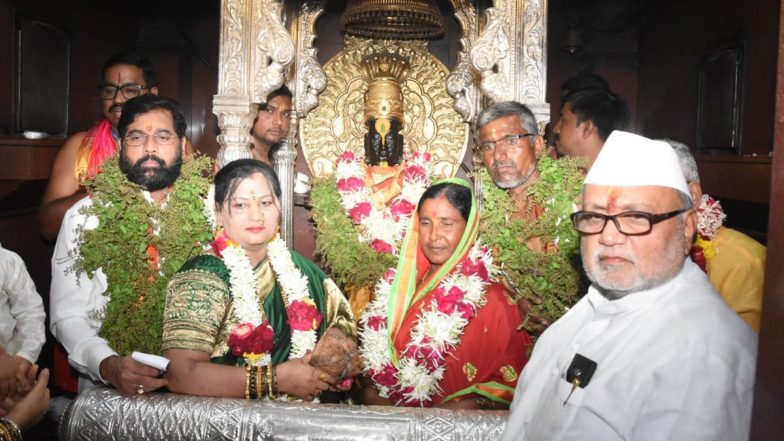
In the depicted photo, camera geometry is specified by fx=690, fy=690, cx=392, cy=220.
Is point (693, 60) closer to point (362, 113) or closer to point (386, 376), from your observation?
point (362, 113)

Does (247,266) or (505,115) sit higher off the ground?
(505,115)

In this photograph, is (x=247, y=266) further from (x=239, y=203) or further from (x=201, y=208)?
(x=201, y=208)

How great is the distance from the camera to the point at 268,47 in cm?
417

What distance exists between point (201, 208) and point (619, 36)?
460 centimetres

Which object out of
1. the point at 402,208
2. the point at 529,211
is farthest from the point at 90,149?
the point at 529,211

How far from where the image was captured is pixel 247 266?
293 centimetres

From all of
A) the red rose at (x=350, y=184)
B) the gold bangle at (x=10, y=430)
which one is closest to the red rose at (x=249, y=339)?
the gold bangle at (x=10, y=430)

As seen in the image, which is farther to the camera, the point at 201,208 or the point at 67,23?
the point at 67,23

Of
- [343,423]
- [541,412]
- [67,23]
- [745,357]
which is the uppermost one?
[67,23]

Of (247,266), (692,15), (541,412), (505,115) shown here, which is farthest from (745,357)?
(692,15)

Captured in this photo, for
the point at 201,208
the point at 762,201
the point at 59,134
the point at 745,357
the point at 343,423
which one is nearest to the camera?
the point at 745,357

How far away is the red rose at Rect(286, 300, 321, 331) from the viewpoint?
2992 millimetres

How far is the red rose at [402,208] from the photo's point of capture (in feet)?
15.4

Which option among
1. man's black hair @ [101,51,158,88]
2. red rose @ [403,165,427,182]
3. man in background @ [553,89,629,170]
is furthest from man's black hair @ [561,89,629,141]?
man's black hair @ [101,51,158,88]
